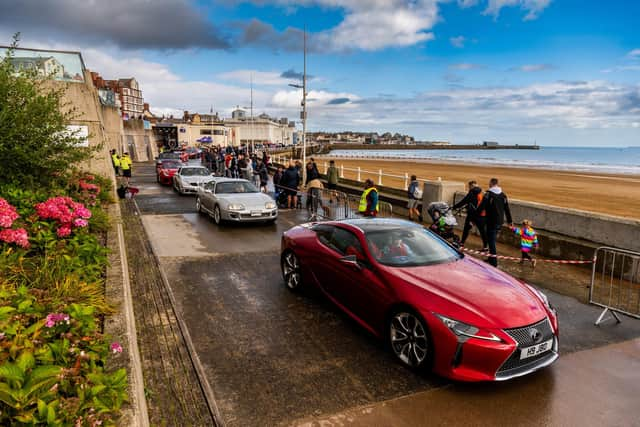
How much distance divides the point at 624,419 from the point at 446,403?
1.58 metres

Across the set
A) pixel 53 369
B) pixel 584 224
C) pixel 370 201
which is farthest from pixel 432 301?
pixel 370 201

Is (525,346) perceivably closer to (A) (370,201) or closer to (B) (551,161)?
(A) (370,201)

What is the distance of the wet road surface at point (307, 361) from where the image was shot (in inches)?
154

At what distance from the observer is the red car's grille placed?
13.3 ft

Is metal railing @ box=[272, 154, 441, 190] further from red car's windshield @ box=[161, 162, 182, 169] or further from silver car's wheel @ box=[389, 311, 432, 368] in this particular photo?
silver car's wheel @ box=[389, 311, 432, 368]

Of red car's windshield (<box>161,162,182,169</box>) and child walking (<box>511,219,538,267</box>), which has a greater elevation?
red car's windshield (<box>161,162,182,169</box>)

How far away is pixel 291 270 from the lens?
22.9 ft

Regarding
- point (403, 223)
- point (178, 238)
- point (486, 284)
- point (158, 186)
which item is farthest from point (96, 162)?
point (486, 284)

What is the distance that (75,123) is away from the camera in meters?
16.8

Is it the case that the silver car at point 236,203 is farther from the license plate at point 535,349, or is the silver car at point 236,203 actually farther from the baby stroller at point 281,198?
the license plate at point 535,349

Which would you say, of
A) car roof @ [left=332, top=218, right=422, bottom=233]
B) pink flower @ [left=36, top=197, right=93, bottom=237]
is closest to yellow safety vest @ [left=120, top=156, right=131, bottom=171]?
pink flower @ [left=36, top=197, right=93, bottom=237]

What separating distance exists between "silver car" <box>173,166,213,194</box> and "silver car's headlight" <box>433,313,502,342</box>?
16.1 m

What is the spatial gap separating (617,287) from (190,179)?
16835 millimetres

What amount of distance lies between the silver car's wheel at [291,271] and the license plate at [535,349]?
3494 millimetres
